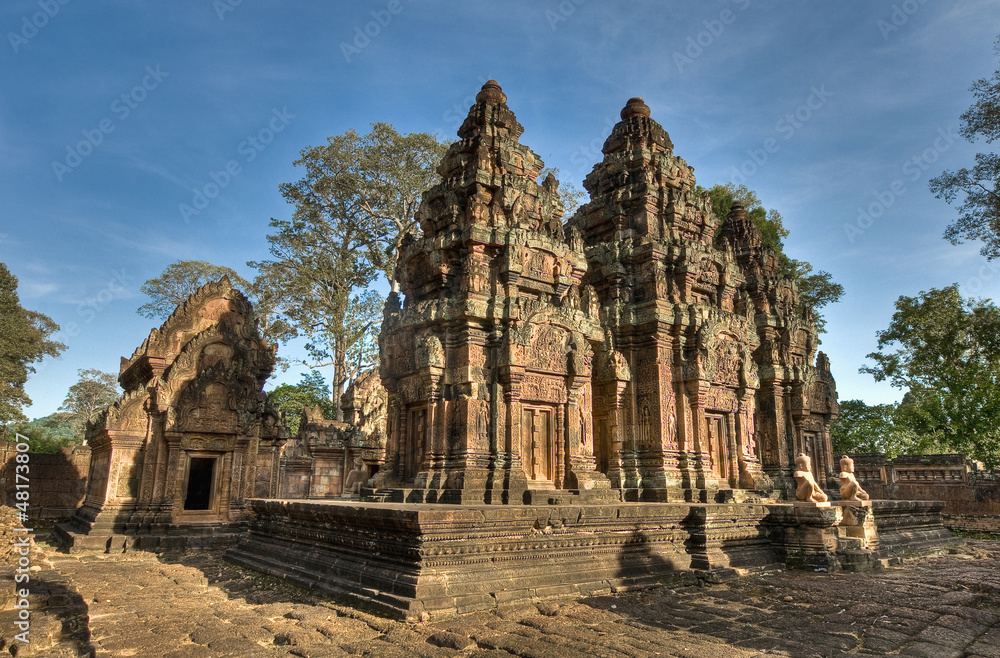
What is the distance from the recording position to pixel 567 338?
10297 mm

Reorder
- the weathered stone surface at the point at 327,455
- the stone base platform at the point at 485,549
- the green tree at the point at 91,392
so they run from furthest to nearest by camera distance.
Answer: the green tree at the point at 91,392, the weathered stone surface at the point at 327,455, the stone base platform at the point at 485,549

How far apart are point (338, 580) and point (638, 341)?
7633 millimetres

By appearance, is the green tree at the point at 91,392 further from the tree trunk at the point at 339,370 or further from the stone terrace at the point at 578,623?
the stone terrace at the point at 578,623

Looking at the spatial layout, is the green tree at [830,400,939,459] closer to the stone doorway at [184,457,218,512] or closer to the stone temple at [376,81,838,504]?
the stone temple at [376,81,838,504]

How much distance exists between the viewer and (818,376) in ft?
57.5

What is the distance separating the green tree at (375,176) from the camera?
25.7 meters

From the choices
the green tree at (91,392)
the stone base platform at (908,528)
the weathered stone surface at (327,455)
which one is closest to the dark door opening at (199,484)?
the weathered stone surface at (327,455)

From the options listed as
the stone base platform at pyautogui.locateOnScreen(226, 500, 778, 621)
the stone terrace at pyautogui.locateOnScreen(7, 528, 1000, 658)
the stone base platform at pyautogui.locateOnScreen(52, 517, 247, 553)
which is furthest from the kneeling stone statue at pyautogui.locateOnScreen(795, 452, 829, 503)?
the stone base platform at pyautogui.locateOnScreen(52, 517, 247, 553)

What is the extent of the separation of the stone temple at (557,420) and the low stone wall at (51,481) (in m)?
10.1

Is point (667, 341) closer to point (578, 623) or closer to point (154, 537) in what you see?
point (578, 623)

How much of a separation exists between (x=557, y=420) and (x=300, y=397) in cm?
2476

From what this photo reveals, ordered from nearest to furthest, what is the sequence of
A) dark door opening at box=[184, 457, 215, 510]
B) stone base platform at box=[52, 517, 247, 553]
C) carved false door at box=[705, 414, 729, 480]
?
stone base platform at box=[52, 517, 247, 553] → carved false door at box=[705, 414, 729, 480] → dark door opening at box=[184, 457, 215, 510]

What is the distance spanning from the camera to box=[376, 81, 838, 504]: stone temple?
9.42 meters

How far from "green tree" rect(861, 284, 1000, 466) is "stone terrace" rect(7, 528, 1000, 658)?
16977mm
